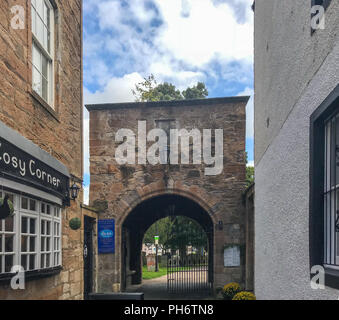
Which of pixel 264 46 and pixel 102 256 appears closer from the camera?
pixel 264 46

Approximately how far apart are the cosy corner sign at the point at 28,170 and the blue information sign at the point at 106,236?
6.41 meters

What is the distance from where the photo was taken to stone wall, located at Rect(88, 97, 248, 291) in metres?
13.2

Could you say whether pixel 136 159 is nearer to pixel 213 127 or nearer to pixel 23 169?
pixel 213 127

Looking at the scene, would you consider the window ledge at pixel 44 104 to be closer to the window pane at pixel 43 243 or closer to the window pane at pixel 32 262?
the window pane at pixel 43 243

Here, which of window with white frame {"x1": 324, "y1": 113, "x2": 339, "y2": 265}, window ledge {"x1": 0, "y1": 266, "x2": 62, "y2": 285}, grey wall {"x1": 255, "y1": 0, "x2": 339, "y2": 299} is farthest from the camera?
window ledge {"x1": 0, "y1": 266, "x2": 62, "y2": 285}

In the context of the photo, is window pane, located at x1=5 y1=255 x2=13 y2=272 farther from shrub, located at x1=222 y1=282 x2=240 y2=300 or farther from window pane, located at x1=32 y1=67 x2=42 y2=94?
shrub, located at x1=222 y1=282 x2=240 y2=300

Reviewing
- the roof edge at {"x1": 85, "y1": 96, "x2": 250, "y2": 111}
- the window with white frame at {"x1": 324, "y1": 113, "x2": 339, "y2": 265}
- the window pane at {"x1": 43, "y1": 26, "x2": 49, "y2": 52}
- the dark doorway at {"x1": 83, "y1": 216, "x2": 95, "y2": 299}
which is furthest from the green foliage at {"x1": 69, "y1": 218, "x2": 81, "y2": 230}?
the roof edge at {"x1": 85, "y1": 96, "x2": 250, "y2": 111}

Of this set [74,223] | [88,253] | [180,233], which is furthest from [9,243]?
[180,233]

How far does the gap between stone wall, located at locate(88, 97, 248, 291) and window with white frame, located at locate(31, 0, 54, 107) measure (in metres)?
6.89

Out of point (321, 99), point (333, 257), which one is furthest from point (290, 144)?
point (333, 257)

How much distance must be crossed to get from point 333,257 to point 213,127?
32.7 ft

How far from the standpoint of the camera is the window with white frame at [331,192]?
11.6 feet

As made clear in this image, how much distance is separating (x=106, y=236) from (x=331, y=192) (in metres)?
10.4

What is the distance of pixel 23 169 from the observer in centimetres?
511
